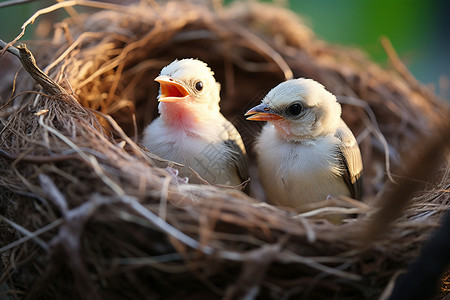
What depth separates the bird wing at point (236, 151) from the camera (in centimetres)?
226

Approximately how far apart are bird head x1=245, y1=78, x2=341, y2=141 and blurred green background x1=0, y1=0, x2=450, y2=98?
3.71 metres

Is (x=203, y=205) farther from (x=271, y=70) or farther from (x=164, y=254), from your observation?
(x=271, y=70)

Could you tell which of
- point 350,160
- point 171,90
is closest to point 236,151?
point 171,90

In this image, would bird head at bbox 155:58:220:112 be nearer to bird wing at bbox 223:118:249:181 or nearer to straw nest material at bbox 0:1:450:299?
bird wing at bbox 223:118:249:181

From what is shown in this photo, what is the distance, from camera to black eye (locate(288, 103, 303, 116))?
2.10 metres

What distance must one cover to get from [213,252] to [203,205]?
8.4 inches

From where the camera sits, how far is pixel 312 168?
2.10 m

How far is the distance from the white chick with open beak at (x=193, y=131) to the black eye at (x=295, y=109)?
0.38 meters

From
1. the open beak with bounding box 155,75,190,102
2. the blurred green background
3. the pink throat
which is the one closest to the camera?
the open beak with bounding box 155,75,190,102

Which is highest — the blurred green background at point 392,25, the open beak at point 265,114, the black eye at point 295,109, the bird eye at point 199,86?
the blurred green background at point 392,25

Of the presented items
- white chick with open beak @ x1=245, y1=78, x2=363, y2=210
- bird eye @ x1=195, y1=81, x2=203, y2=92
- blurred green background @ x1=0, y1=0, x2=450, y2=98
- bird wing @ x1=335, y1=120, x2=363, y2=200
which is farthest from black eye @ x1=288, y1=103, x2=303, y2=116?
blurred green background @ x1=0, y1=0, x2=450, y2=98

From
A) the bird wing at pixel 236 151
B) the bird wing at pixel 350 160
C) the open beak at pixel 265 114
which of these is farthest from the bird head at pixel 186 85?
the bird wing at pixel 350 160

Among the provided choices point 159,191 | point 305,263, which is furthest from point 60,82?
point 305,263

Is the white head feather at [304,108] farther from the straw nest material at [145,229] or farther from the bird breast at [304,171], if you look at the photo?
the straw nest material at [145,229]
